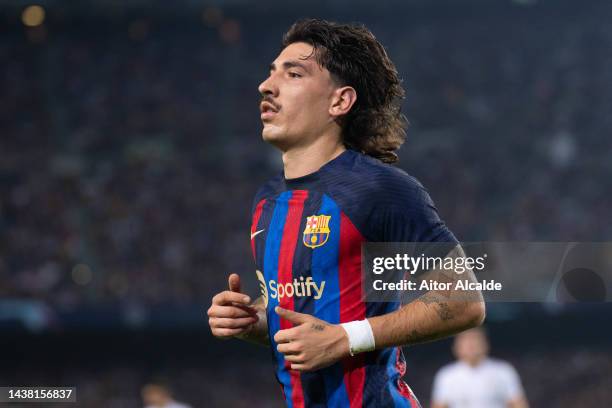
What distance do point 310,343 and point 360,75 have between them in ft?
4.29

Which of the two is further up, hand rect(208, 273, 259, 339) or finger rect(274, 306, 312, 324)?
hand rect(208, 273, 259, 339)

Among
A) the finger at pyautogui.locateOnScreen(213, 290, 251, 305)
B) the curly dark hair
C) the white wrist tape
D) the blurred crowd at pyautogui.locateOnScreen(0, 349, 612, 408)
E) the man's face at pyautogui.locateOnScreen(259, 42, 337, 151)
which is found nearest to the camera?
the white wrist tape

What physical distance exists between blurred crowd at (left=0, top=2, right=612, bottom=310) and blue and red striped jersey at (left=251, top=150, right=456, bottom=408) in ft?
42.2

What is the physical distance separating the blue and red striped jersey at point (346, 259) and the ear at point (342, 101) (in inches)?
11.2

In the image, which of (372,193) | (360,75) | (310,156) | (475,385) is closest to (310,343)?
(372,193)

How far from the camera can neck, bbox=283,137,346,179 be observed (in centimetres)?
350

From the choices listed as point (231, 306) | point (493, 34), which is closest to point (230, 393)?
point (493, 34)

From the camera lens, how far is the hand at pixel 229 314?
324 centimetres

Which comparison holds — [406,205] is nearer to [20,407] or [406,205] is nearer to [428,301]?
[428,301]

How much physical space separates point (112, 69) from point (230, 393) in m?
9.02

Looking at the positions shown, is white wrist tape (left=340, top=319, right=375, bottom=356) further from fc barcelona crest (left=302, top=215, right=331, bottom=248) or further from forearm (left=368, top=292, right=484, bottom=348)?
fc barcelona crest (left=302, top=215, right=331, bottom=248)

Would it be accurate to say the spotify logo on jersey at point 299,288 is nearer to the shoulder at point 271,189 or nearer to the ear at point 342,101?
the shoulder at point 271,189

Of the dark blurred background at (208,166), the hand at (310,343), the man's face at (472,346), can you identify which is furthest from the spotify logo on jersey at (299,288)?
the dark blurred background at (208,166)

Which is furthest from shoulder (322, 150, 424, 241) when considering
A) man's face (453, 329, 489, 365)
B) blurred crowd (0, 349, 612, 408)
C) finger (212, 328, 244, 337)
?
blurred crowd (0, 349, 612, 408)
